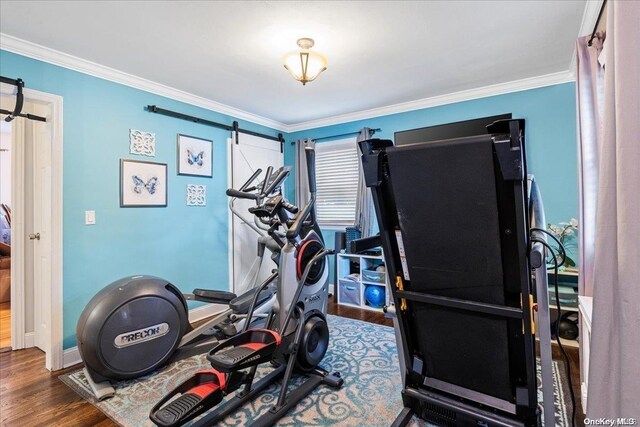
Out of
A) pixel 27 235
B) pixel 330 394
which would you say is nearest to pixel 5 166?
pixel 27 235

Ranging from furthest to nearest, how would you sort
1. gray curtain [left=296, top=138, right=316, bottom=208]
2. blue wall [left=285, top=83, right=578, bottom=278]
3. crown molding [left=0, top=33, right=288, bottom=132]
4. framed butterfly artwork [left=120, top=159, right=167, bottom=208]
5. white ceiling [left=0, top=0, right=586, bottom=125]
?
gray curtain [left=296, top=138, right=316, bottom=208] < blue wall [left=285, top=83, right=578, bottom=278] < framed butterfly artwork [left=120, top=159, right=167, bottom=208] < crown molding [left=0, top=33, right=288, bottom=132] < white ceiling [left=0, top=0, right=586, bottom=125]

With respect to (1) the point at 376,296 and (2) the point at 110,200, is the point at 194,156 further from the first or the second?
(1) the point at 376,296

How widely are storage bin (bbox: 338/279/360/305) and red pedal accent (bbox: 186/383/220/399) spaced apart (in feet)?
8.46

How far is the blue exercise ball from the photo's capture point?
3941 mm

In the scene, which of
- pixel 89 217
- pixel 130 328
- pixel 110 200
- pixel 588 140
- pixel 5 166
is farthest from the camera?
pixel 5 166

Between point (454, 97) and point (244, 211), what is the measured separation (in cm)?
Answer: 292

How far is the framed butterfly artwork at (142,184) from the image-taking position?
3.01 metres

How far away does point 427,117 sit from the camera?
3895mm

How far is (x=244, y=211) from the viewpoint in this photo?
13.8 feet

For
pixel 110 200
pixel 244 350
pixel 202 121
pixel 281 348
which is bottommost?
pixel 281 348

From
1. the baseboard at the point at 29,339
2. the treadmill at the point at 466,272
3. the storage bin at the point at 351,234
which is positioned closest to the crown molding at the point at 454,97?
the storage bin at the point at 351,234

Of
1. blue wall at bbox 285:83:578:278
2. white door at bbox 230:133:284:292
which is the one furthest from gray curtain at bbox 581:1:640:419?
white door at bbox 230:133:284:292

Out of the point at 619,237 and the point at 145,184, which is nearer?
the point at 619,237

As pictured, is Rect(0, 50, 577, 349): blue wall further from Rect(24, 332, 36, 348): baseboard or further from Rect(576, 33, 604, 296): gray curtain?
Rect(576, 33, 604, 296): gray curtain
